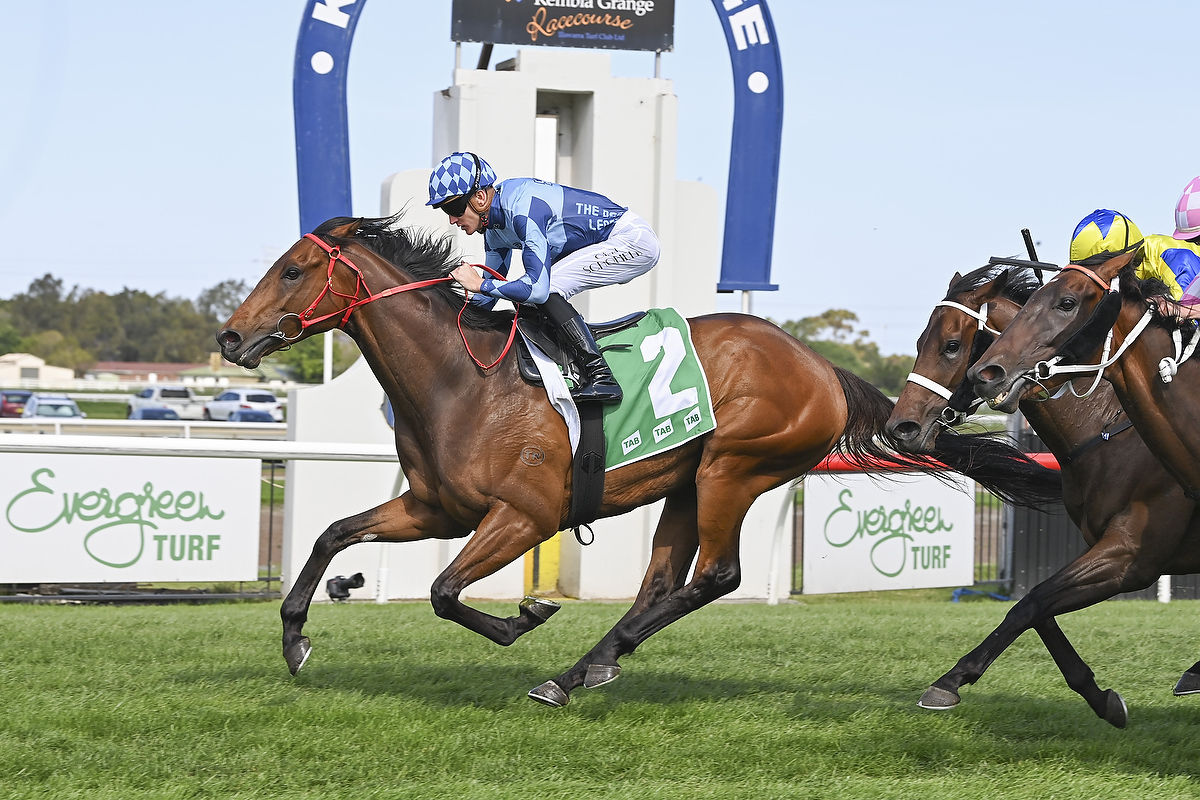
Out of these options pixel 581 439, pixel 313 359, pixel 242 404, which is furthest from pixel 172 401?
pixel 581 439

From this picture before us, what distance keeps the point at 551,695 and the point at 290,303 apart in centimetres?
156

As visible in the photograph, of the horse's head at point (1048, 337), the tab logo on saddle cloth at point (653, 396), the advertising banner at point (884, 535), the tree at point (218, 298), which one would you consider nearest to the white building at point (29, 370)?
the tree at point (218, 298)

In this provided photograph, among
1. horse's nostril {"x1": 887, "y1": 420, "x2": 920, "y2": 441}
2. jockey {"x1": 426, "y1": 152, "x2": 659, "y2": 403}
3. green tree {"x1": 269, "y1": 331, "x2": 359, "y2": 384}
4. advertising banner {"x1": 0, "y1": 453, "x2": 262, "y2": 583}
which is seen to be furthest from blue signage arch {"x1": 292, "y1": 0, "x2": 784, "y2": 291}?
green tree {"x1": 269, "y1": 331, "x2": 359, "y2": 384}

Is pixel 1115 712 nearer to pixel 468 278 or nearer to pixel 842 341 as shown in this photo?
pixel 468 278

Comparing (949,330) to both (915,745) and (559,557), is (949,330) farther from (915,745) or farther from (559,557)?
(559,557)

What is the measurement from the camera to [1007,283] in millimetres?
4301

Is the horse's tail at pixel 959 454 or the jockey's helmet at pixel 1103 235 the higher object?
the jockey's helmet at pixel 1103 235

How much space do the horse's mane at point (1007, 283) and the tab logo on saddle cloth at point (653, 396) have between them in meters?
0.92

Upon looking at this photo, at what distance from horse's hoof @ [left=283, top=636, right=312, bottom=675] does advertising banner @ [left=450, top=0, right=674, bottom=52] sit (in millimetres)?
5159

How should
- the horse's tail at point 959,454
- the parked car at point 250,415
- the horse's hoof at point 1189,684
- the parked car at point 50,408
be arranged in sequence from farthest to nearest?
1. the parked car at point 250,415
2. the parked car at point 50,408
3. the horse's tail at point 959,454
4. the horse's hoof at point 1189,684

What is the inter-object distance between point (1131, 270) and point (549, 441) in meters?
1.87

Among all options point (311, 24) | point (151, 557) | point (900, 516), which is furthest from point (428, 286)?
point (900, 516)

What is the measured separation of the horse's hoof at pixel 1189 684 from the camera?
433 cm

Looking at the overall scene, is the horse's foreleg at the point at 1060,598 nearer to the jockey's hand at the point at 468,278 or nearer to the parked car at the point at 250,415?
the jockey's hand at the point at 468,278
